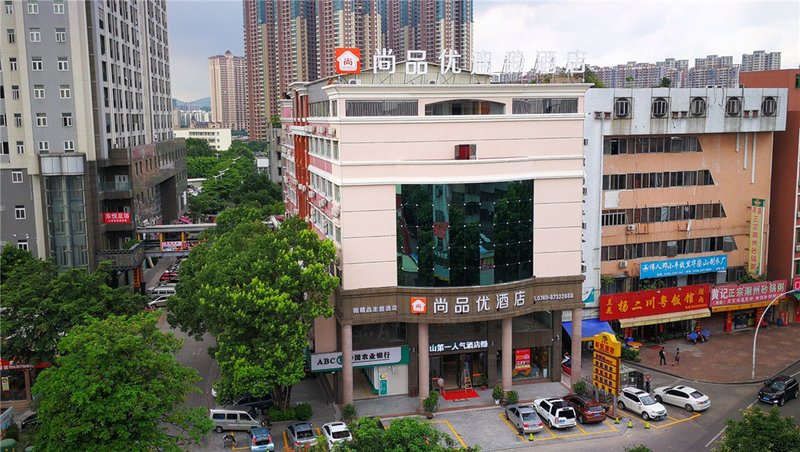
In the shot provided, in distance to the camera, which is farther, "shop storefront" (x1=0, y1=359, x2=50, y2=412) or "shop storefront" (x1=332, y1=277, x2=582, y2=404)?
"shop storefront" (x1=0, y1=359, x2=50, y2=412)

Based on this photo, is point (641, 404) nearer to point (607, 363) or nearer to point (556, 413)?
point (607, 363)

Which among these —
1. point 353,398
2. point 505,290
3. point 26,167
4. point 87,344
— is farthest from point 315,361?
point 26,167

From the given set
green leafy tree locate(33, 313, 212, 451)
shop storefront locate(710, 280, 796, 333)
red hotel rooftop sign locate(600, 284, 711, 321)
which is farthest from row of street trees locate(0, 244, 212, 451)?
shop storefront locate(710, 280, 796, 333)

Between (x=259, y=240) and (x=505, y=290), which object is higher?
(x=259, y=240)

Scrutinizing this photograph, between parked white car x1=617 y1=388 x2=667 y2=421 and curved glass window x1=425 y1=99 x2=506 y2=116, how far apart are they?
16993 millimetres

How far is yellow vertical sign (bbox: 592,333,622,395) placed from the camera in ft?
124

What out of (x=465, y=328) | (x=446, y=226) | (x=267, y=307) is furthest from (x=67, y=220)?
(x=465, y=328)

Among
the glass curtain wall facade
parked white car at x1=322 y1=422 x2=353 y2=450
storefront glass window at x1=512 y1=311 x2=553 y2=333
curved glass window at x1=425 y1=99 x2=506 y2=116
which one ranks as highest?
curved glass window at x1=425 y1=99 x2=506 y2=116

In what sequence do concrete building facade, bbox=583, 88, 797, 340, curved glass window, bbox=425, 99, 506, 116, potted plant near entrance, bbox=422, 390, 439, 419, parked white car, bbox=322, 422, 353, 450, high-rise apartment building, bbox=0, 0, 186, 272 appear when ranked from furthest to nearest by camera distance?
high-rise apartment building, bbox=0, 0, 186, 272 → concrete building facade, bbox=583, 88, 797, 340 → curved glass window, bbox=425, 99, 506, 116 → potted plant near entrance, bbox=422, 390, 439, 419 → parked white car, bbox=322, 422, 353, 450

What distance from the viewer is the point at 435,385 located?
137 feet

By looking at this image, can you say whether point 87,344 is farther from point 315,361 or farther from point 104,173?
point 104,173

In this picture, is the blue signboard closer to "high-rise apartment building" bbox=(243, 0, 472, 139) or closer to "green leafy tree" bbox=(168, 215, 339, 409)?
"green leafy tree" bbox=(168, 215, 339, 409)

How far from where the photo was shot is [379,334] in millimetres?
41125

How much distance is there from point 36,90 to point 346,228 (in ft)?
103
